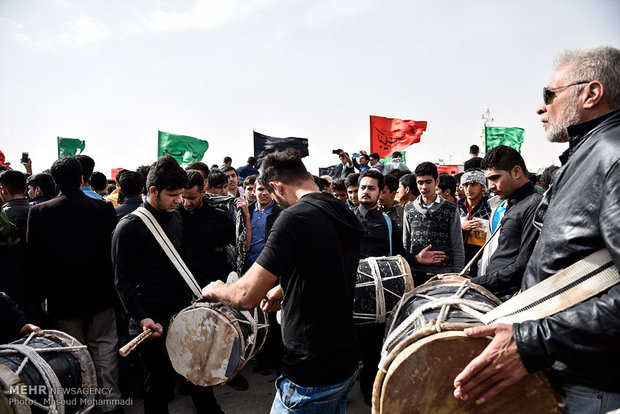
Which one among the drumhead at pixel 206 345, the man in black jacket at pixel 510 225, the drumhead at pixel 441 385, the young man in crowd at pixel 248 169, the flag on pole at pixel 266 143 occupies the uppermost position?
the flag on pole at pixel 266 143

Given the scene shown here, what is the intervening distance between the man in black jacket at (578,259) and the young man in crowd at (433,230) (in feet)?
8.75

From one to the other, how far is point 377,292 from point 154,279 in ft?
6.36

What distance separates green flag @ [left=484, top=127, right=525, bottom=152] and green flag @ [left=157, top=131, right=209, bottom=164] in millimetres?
7970

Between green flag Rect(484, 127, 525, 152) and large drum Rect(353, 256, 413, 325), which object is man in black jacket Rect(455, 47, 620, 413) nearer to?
large drum Rect(353, 256, 413, 325)

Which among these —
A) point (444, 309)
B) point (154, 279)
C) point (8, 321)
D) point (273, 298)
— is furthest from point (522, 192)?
point (8, 321)

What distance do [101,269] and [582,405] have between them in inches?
154

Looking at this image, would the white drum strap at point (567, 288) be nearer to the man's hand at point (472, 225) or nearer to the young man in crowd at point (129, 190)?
the man's hand at point (472, 225)

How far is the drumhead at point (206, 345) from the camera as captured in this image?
2812 mm

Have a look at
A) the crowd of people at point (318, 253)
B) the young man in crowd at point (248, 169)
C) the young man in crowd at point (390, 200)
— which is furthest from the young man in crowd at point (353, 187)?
the young man in crowd at point (248, 169)

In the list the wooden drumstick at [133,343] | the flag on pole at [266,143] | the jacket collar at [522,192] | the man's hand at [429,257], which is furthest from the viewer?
the flag on pole at [266,143]

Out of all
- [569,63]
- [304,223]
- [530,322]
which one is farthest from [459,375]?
[569,63]

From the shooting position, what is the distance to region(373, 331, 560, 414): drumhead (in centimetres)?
137

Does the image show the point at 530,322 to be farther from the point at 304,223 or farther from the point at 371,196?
the point at 371,196

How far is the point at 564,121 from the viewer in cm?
Result: 155
